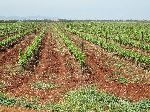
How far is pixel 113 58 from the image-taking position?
31.4 metres

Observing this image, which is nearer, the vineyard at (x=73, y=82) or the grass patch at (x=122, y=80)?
the vineyard at (x=73, y=82)

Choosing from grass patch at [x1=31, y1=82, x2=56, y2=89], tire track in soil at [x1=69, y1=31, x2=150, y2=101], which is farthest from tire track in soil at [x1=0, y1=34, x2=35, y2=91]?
tire track in soil at [x1=69, y1=31, x2=150, y2=101]

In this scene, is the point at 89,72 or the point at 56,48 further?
the point at 56,48

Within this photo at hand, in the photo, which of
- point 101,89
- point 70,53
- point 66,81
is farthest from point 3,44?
point 101,89

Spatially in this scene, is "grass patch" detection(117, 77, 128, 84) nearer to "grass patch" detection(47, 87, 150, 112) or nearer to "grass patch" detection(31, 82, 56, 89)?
"grass patch" detection(47, 87, 150, 112)

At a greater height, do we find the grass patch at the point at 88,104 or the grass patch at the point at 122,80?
the grass patch at the point at 88,104

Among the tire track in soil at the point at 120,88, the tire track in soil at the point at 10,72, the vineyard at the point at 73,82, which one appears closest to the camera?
the vineyard at the point at 73,82

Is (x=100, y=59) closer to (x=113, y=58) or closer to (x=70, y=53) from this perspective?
(x=113, y=58)

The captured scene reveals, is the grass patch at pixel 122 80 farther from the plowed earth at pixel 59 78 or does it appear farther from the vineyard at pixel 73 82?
the plowed earth at pixel 59 78

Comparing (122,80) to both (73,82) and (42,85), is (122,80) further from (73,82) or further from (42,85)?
(42,85)

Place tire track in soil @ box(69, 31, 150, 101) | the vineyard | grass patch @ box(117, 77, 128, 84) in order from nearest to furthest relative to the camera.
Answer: the vineyard
tire track in soil @ box(69, 31, 150, 101)
grass patch @ box(117, 77, 128, 84)

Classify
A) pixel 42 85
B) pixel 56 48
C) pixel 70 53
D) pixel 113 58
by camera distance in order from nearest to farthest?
pixel 42 85
pixel 113 58
pixel 70 53
pixel 56 48

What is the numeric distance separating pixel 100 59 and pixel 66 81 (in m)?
8.77

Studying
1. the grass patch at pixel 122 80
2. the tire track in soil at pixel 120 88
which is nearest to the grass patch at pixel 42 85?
the tire track in soil at pixel 120 88
